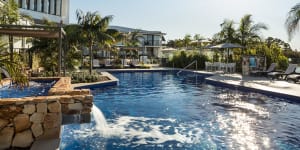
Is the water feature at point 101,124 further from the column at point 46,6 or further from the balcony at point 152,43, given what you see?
the balcony at point 152,43

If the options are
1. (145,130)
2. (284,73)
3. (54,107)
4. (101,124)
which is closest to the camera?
(54,107)

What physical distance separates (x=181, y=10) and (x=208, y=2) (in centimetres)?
393

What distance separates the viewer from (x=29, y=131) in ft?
14.1

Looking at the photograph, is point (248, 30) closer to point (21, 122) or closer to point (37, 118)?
point (37, 118)

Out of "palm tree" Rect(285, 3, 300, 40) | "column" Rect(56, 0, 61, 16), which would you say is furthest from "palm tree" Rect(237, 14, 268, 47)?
"column" Rect(56, 0, 61, 16)

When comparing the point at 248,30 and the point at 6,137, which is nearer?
the point at 6,137

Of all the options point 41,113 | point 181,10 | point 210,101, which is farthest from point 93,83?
point 181,10

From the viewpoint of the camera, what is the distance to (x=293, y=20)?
14266 millimetres

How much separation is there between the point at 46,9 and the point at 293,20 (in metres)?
24.6

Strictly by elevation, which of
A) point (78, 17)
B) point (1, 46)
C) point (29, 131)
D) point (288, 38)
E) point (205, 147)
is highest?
point (78, 17)

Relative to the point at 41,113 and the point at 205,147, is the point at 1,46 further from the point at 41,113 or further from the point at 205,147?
the point at 205,147

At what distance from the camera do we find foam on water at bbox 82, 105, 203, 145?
18.1ft

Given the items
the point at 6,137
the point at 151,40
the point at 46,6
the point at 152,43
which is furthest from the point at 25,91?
the point at 151,40

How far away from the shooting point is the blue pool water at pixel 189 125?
5.26 meters
